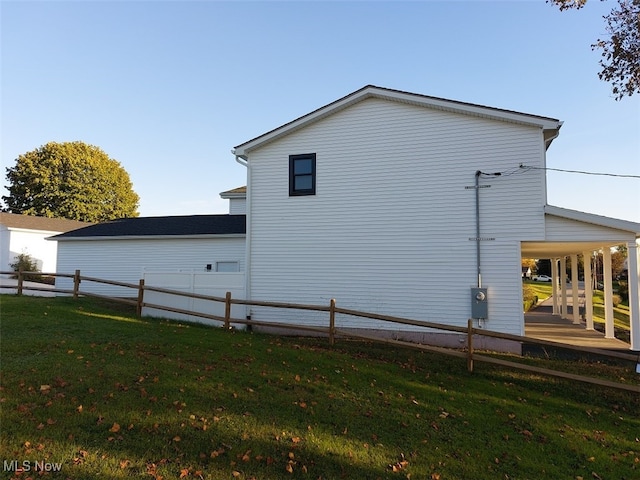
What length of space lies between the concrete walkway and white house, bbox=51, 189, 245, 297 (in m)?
11.3

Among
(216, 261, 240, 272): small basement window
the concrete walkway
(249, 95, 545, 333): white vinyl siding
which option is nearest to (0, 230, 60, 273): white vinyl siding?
(216, 261, 240, 272): small basement window

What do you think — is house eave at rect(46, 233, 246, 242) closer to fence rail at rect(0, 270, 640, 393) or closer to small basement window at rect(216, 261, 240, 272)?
small basement window at rect(216, 261, 240, 272)

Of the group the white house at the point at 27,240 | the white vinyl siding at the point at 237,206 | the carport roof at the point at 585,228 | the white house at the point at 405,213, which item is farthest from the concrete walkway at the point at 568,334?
the white house at the point at 27,240

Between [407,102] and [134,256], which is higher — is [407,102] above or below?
above

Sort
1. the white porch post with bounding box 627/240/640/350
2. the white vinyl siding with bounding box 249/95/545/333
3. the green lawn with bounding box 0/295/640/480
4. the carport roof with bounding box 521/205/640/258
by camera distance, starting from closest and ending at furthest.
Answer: the green lawn with bounding box 0/295/640/480 → the white porch post with bounding box 627/240/640/350 → the carport roof with bounding box 521/205/640/258 → the white vinyl siding with bounding box 249/95/545/333

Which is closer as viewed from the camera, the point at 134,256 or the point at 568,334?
the point at 568,334

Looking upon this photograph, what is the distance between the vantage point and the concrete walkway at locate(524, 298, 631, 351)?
1061 cm

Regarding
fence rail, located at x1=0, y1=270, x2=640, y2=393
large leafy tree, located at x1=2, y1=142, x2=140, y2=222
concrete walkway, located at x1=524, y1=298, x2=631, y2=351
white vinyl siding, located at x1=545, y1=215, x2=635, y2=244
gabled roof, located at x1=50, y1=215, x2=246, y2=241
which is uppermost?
large leafy tree, located at x1=2, y1=142, x2=140, y2=222

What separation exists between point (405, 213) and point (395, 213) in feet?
0.93

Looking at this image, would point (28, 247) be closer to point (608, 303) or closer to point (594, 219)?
point (594, 219)

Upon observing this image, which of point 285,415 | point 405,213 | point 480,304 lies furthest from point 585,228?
point 285,415

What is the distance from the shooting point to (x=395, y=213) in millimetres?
11344

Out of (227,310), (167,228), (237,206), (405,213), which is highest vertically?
(237,206)

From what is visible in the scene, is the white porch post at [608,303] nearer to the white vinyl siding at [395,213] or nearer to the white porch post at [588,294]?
the white porch post at [588,294]
